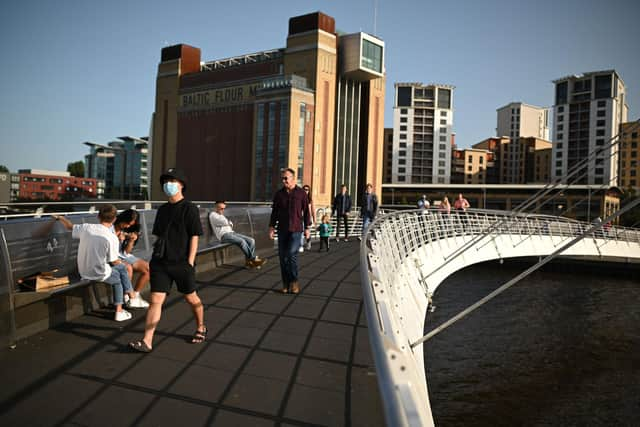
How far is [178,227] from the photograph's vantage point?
4.21 metres

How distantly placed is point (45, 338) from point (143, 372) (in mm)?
1369

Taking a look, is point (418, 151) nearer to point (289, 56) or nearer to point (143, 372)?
point (289, 56)

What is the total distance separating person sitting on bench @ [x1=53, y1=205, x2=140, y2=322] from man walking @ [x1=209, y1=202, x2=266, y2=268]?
3548mm

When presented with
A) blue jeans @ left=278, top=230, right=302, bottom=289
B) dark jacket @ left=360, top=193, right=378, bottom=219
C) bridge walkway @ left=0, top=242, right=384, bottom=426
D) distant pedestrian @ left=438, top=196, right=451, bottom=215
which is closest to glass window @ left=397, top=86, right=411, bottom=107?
distant pedestrian @ left=438, top=196, right=451, bottom=215

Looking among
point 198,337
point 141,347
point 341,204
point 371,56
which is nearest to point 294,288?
point 198,337

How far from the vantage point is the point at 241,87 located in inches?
2265

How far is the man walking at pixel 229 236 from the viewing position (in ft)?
28.8

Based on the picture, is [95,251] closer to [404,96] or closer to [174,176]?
[174,176]

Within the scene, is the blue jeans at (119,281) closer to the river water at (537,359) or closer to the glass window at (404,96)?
the river water at (537,359)

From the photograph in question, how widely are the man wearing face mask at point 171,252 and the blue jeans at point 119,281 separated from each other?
116 cm

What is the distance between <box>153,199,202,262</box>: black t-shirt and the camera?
13.7 ft

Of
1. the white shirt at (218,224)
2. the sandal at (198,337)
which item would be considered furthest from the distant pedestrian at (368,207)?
the sandal at (198,337)

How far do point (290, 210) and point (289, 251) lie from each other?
0.57 metres

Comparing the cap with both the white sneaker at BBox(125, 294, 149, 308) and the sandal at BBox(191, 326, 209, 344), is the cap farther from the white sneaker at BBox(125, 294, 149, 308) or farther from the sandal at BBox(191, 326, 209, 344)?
the white sneaker at BBox(125, 294, 149, 308)
